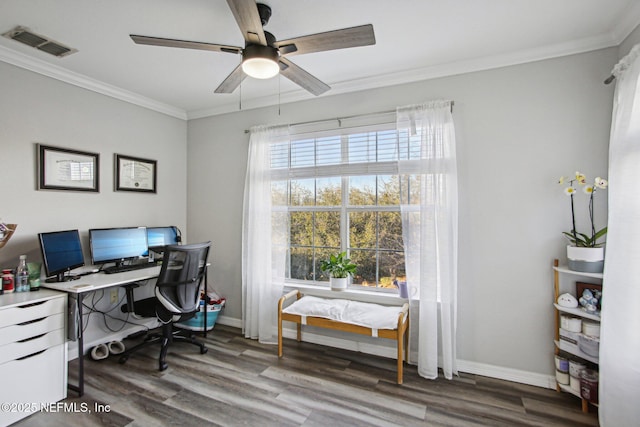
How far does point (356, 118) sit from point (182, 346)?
2.87 m

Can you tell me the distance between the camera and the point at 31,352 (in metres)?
2.13

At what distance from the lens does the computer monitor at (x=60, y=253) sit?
8.09ft

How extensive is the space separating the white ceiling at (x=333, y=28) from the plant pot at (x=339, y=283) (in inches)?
73.2

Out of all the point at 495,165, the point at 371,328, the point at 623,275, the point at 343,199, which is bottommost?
the point at 371,328

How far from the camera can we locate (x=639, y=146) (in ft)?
5.71

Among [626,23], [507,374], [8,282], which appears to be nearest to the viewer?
[626,23]

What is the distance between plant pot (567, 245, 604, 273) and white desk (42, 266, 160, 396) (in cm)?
334

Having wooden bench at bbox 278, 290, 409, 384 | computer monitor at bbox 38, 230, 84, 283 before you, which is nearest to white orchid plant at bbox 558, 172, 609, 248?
wooden bench at bbox 278, 290, 409, 384

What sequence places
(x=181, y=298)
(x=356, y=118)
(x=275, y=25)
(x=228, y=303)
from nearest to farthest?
1. (x=275, y=25)
2. (x=181, y=298)
3. (x=356, y=118)
4. (x=228, y=303)

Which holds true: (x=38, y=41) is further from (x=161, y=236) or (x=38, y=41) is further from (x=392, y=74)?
(x=392, y=74)

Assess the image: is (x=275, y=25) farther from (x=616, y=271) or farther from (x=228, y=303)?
(x=228, y=303)

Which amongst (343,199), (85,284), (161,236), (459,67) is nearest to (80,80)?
(161,236)

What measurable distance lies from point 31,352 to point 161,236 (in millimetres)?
1601

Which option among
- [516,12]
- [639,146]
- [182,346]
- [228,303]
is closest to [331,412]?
[182,346]
